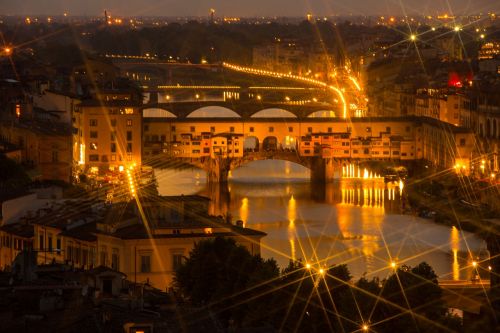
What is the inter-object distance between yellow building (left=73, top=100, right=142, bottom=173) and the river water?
1.28 ft

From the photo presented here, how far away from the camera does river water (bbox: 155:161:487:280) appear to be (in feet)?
33.6


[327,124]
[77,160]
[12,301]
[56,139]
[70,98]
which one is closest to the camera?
[12,301]

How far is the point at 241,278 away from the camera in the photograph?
23.5 ft

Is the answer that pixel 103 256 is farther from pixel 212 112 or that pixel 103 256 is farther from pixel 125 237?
pixel 212 112

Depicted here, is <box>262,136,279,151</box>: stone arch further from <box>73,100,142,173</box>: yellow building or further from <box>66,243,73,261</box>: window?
<box>66,243,73,261</box>: window

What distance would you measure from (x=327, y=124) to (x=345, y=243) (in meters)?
7.92

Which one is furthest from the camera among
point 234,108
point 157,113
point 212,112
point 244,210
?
point 212,112

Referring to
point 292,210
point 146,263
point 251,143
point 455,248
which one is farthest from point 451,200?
point 146,263

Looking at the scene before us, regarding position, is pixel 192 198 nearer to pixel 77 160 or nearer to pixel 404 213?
pixel 404 213

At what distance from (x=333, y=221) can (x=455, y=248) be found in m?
2.18

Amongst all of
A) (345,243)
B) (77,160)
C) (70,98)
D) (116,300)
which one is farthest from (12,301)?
(70,98)

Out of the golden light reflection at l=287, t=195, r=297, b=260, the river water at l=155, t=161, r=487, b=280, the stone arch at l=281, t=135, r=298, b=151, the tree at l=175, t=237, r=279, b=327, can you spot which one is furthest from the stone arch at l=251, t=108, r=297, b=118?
the tree at l=175, t=237, r=279, b=327

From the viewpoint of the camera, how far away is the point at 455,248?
35.7ft

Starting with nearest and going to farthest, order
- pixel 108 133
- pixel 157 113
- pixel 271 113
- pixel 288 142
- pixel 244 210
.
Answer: pixel 244 210 < pixel 108 133 < pixel 288 142 < pixel 157 113 < pixel 271 113
